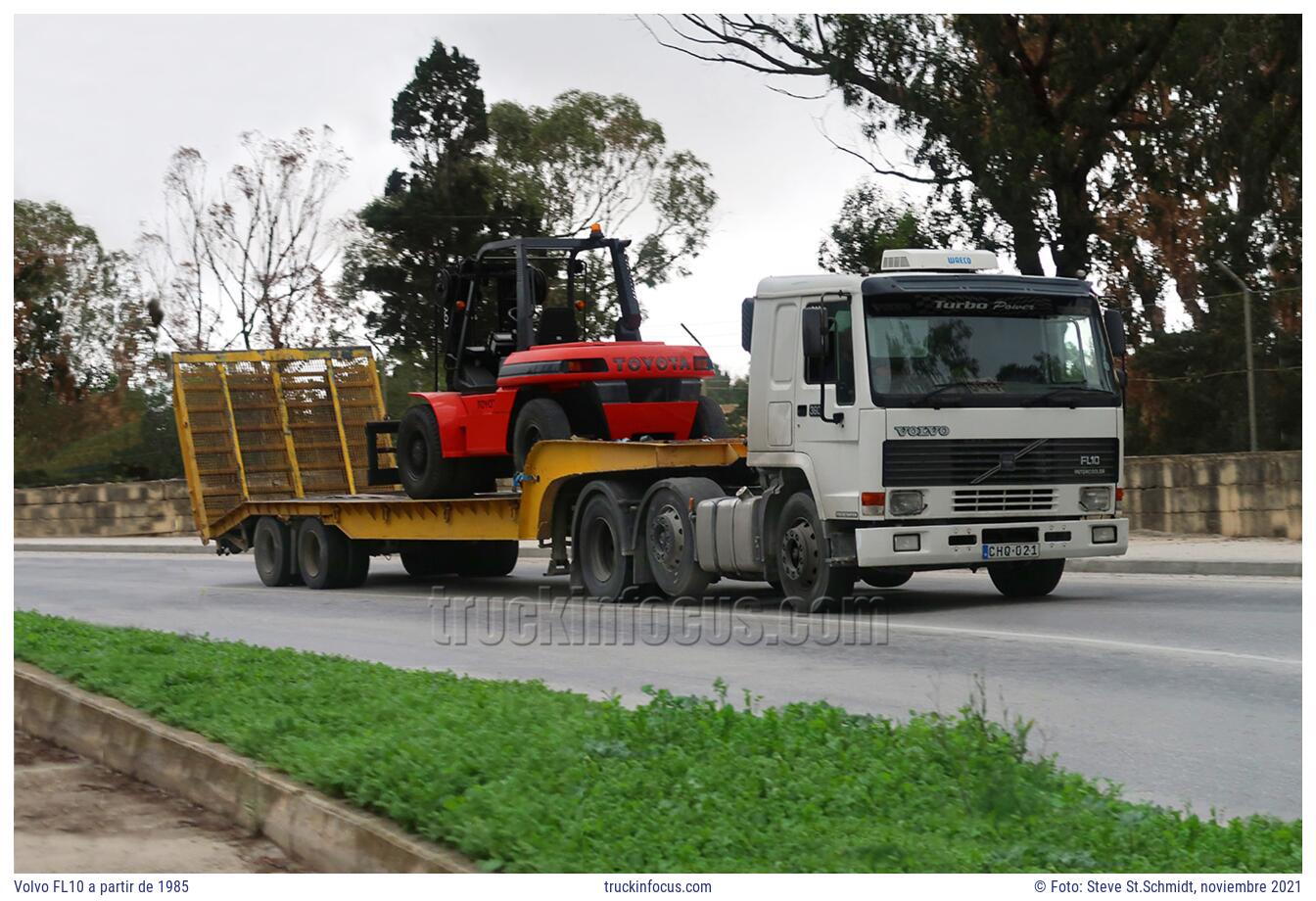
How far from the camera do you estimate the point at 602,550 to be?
16.9 metres

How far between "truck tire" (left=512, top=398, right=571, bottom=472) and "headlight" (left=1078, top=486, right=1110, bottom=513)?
15.7 ft

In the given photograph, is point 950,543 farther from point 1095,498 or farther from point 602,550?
point 602,550

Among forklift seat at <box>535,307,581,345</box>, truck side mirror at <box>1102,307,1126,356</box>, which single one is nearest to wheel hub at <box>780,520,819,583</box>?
truck side mirror at <box>1102,307,1126,356</box>

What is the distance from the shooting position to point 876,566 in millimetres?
14227

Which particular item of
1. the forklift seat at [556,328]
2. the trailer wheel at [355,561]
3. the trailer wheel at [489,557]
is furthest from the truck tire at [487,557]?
the forklift seat at [556,328]

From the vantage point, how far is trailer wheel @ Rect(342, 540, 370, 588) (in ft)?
67.3

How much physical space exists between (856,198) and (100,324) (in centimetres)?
3164

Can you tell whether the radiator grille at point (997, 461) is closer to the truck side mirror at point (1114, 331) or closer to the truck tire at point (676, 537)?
the truck side mirror at point (1114, 331)

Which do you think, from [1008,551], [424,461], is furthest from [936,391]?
[424,461]

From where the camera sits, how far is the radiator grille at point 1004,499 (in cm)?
1450

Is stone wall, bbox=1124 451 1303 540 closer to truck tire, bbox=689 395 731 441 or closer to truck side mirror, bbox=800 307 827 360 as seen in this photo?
truck tire, bbox=689 395 731 441

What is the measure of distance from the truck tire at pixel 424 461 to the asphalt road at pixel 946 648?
45.6 inches

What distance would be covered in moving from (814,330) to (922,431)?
1.21 metres

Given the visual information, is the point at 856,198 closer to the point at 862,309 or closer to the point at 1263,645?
the point at 862,309
